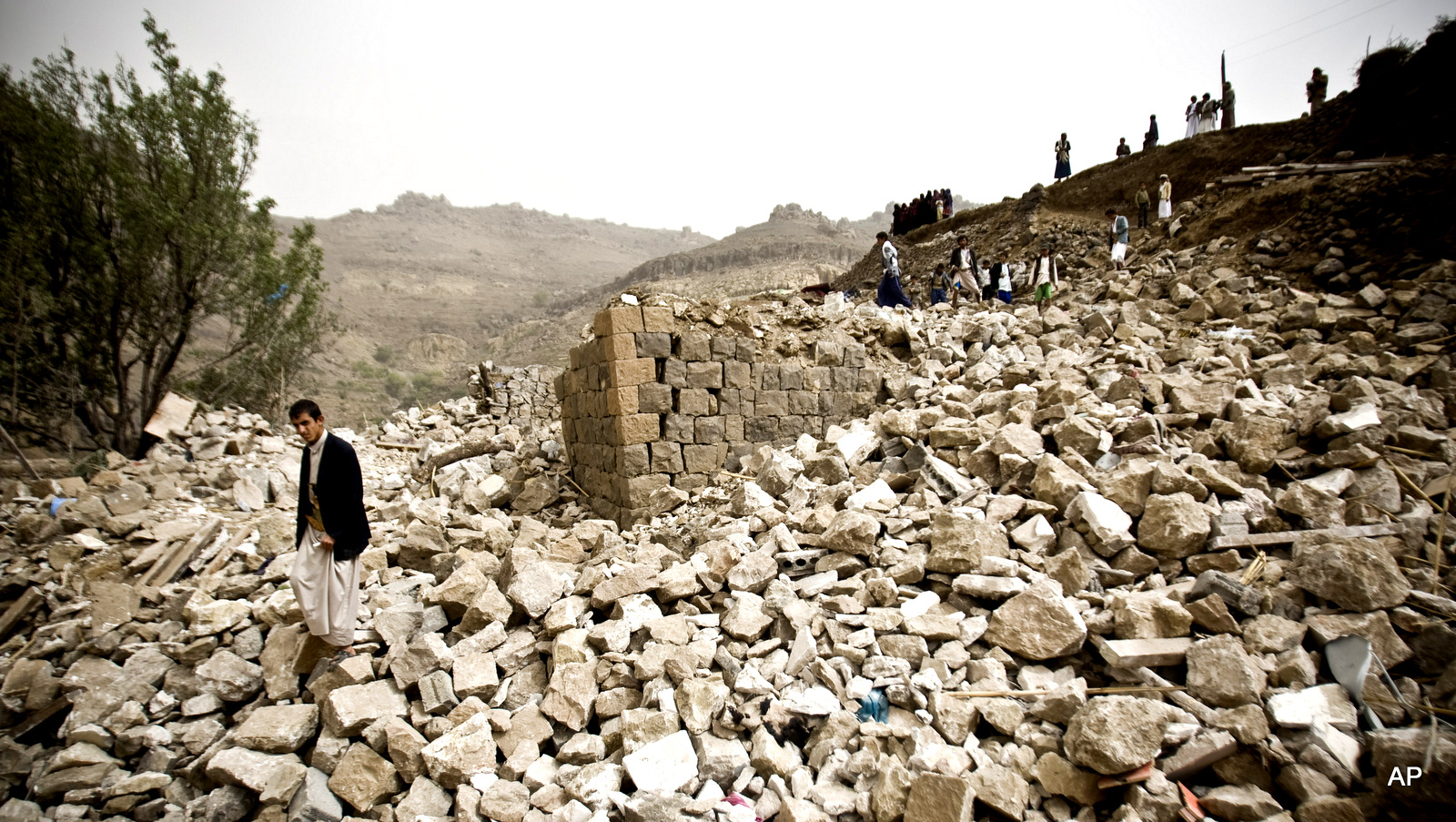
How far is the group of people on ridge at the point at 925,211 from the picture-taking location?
22172 millimetres

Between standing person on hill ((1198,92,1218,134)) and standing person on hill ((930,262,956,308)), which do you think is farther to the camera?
standing person on hill ((1198,92,1218,134))

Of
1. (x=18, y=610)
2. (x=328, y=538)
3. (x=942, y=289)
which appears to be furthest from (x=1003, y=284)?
(x=18, y=610)

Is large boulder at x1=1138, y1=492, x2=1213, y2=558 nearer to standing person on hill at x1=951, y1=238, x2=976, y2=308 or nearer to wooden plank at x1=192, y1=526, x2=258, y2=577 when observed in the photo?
wooden plank at x1=192, y1=526, x2=258, y2=577

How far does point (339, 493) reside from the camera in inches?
147

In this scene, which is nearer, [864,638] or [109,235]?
[864,638]

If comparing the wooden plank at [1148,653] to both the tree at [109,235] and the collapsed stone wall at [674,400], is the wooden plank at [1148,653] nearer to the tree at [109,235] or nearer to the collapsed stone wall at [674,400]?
the collapsed stone wall at [674,400]

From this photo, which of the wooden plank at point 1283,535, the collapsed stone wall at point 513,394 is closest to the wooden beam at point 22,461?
the collapsed stone wall at point 513,394

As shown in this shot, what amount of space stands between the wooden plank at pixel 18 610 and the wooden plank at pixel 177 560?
0.75 m

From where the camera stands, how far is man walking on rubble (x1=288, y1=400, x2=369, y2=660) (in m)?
3.68

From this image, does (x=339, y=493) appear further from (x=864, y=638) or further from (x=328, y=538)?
(x=864, y=638)

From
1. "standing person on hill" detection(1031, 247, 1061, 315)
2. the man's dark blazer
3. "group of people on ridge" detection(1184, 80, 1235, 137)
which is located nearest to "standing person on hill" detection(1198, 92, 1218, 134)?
"group of people on ridge" detection(1184, 80, 1235, 137)

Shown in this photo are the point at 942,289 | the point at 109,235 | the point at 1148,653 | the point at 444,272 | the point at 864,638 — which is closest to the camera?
the point at 1148,653

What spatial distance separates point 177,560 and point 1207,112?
22116 millimetres

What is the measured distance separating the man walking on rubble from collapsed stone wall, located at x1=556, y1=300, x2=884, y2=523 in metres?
2.75
